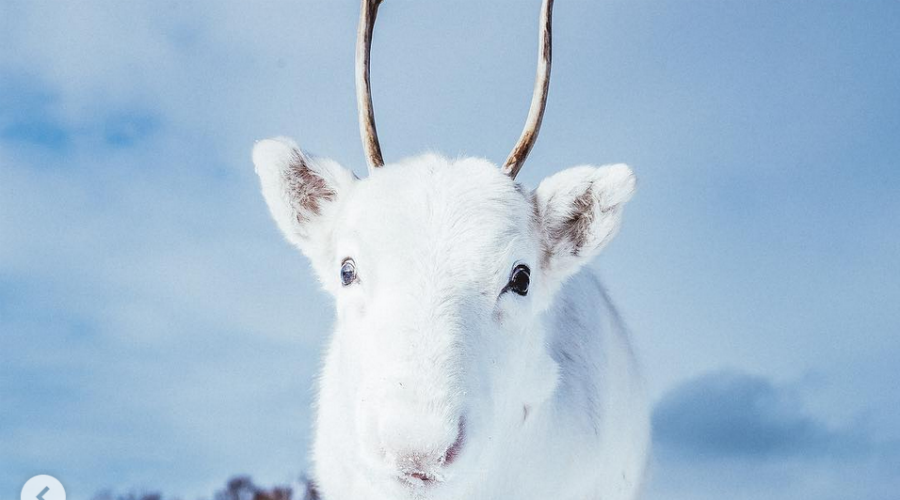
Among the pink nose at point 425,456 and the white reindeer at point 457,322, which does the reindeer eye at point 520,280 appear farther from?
the pink nose at point 425,456

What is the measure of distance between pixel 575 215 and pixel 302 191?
1.80 metres

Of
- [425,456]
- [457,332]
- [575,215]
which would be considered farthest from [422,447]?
[575,215]

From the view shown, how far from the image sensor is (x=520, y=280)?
523cm

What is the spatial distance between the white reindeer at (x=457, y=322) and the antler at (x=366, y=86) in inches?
0.5

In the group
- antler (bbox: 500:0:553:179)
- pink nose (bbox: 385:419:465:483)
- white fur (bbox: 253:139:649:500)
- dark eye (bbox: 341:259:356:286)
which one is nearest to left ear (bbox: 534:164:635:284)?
white fur (bbox: 253:139:649:500)

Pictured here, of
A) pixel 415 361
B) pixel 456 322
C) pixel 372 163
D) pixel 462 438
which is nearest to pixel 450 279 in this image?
pixel 456 322

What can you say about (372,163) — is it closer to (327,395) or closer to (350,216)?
(350,216)

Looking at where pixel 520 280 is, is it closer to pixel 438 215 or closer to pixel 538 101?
pixel 438 215

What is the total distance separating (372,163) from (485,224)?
1588 millimetres

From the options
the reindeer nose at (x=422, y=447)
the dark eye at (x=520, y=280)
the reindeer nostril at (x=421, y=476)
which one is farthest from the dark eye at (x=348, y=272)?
the reindeer nostril at (x=421, y=476)

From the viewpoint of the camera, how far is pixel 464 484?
4.55 m

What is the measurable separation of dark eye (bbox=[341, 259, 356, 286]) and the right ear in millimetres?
617

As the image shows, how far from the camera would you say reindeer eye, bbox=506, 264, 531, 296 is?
516cm

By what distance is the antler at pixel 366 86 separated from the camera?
6.52 metres
